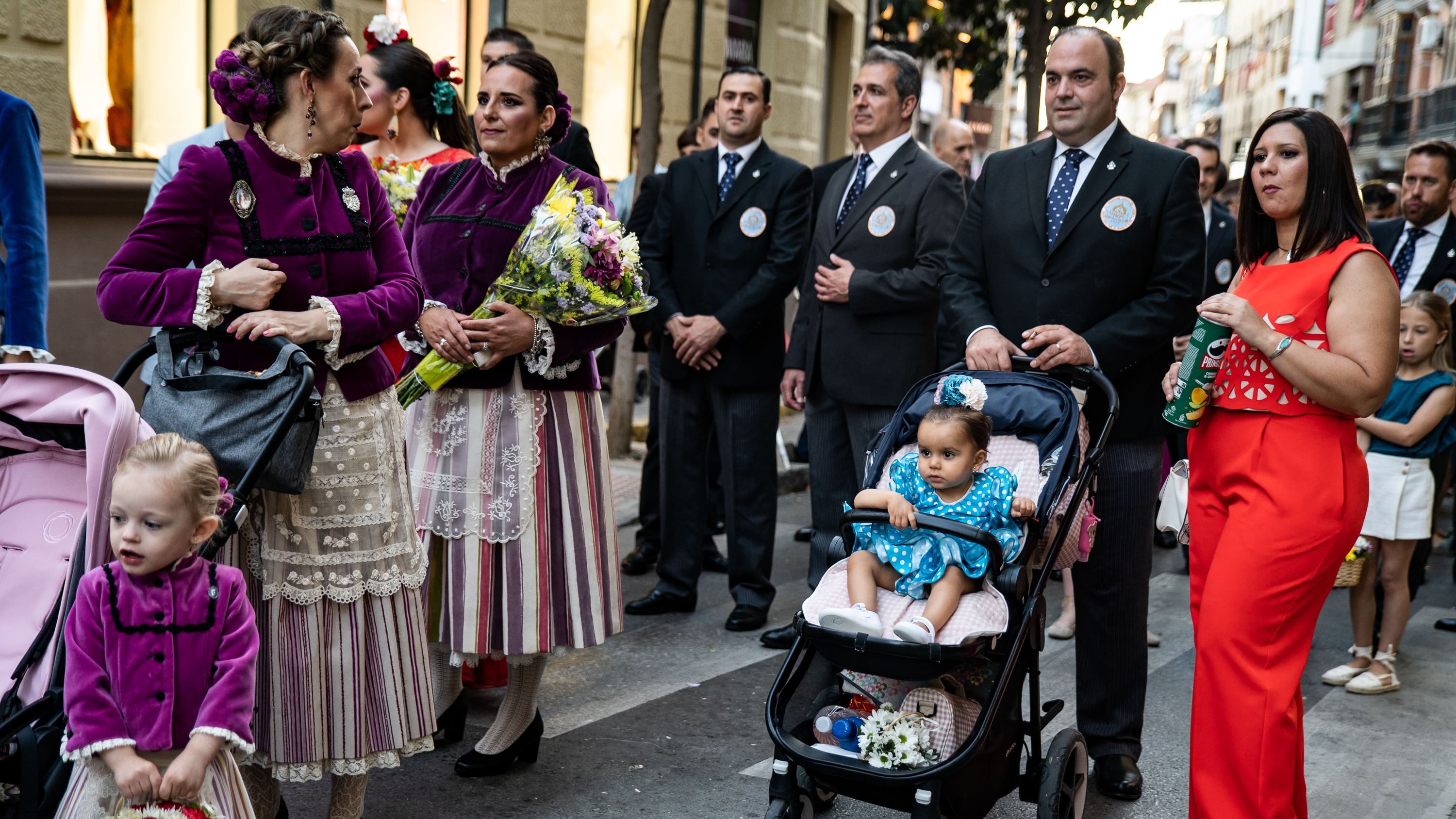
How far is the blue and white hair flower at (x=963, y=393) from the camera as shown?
3.57 meters

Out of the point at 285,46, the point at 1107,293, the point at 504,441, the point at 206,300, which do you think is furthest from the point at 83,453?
the point at 1107,293

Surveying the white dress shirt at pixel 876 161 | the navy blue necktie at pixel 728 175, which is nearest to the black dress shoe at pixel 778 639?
the white dress shirt at pixel 876 161

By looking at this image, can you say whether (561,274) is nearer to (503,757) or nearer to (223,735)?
(503,757)

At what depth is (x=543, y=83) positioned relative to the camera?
4.25 meters

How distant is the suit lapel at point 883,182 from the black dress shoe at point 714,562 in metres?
2.16

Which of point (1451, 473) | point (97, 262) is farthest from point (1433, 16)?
point (97, 262)

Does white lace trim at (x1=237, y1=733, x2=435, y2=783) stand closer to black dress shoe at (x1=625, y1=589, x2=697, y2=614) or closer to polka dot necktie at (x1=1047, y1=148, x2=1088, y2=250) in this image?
polka dot necktie at (x1=1047, y1=148, x2=1088, y2=250)

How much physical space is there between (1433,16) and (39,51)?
4631cm

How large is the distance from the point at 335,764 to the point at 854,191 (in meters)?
3.73

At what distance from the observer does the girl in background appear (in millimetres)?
5762

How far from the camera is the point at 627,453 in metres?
9.43

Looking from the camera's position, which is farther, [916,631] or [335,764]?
[335,764]

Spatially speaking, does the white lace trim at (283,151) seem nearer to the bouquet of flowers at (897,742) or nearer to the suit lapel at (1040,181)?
the bouquet of flowers at (897,742)

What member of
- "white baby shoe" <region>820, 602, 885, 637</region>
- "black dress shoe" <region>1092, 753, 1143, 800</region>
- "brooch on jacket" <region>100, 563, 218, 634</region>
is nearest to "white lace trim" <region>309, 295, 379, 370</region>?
"brooch on jacket" <region>100, 563, 218, 634</region>
